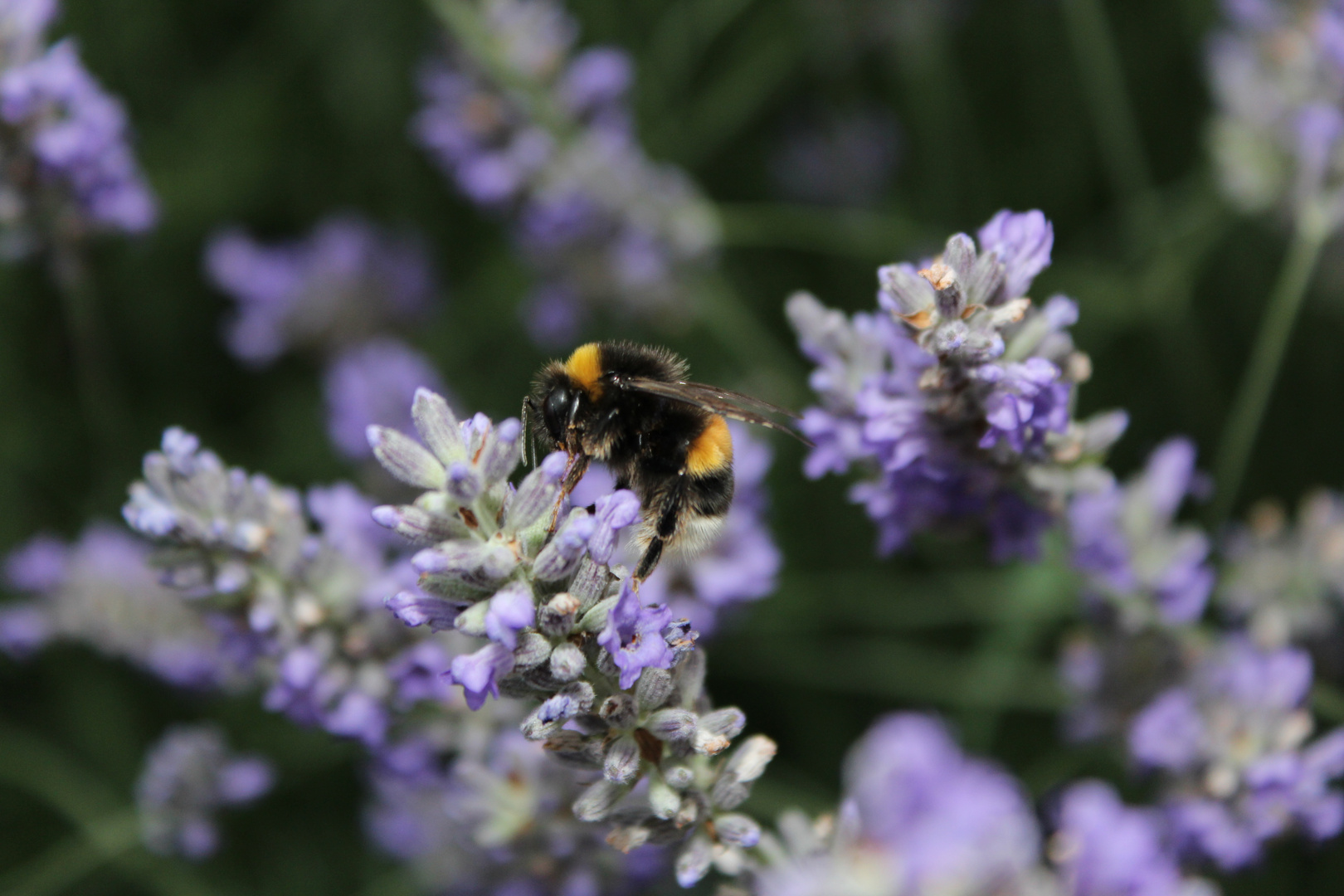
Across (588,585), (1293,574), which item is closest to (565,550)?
(588,585)

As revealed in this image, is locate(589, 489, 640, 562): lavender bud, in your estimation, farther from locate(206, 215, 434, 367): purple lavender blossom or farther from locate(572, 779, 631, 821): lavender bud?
locate(206, 215, 434, 367): purple lavender blossom

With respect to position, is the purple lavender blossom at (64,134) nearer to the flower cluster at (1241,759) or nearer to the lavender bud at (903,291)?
the lavender bud at (903,291)

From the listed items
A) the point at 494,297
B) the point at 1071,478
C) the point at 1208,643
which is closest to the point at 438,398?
the point at 1071,478

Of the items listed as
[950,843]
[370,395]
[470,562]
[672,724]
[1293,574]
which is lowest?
[950,843]

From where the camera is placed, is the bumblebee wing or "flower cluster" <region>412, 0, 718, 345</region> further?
"flower cluster" <region>412, 0, 718, 345</region>

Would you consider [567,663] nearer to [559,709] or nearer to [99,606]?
[559,709]

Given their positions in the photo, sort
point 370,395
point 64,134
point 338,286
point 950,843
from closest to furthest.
Answer: point 950,843
point 64,134
point 370,395
point 338,286

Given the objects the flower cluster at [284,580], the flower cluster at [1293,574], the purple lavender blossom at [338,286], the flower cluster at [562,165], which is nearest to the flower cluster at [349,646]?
the flower cluster at [284,580]

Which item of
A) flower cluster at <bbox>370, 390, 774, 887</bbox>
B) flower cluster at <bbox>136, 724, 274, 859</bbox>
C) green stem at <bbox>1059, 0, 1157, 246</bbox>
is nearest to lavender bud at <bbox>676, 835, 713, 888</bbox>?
flower cluster at <bbox>370, 390, 774, 887</bbox>
